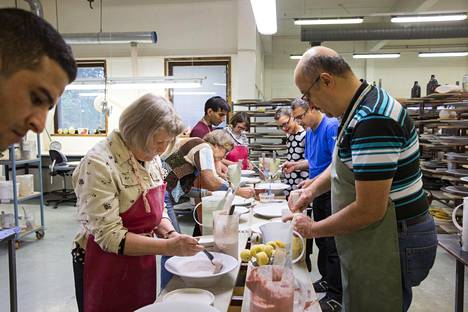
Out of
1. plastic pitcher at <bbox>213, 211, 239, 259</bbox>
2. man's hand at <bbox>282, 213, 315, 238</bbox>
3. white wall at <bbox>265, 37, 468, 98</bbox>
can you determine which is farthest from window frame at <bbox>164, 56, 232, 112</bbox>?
man's hand at <bbox>282, 213, 315, 238</bbox>

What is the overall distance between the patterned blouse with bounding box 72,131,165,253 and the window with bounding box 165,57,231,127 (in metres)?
5.82

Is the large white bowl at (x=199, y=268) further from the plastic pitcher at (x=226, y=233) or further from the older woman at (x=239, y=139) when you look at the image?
the older woman at (x=239, y=139)

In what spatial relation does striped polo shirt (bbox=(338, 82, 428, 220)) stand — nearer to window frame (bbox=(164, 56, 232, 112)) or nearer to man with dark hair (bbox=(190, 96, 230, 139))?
man with dark hair (bbox=(190, 96, 230, 139))

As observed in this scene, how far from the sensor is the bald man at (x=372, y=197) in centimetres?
113

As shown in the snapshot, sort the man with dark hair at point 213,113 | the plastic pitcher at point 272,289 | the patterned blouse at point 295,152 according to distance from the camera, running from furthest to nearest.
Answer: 1. the man with dark hair at point 213,113
2. the patterned blouse at point 295,152
3. the plastic pitcher at point 272,289

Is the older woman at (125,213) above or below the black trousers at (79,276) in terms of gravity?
above

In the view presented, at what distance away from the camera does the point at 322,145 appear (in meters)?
2.93

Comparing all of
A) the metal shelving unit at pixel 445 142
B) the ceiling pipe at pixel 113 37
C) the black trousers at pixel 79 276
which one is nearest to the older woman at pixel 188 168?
the black trousers at pixel 79 276

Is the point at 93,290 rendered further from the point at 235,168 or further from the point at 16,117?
the point at 235,168

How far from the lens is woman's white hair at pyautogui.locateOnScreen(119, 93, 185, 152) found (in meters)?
1.34

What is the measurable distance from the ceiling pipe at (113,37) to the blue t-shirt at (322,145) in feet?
14.3

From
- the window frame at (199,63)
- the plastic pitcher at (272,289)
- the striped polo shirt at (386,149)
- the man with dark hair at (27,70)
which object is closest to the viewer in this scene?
the man with dark hair at (27,70)

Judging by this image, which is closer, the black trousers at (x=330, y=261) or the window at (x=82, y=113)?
the black trousers at (x=330, y=261)

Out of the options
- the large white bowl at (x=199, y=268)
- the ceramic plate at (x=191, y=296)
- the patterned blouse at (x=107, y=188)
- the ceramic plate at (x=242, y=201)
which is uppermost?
the patterned blouse at (x=107, y=188)
